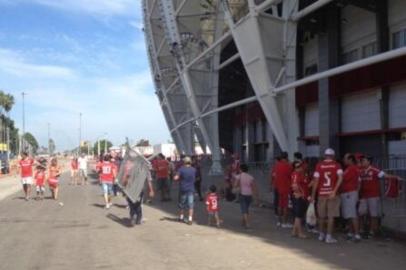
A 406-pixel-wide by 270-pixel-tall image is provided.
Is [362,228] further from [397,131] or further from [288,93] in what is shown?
[288,93]

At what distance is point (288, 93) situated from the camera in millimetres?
26234

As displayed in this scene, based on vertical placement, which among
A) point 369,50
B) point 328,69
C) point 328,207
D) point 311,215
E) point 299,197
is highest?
point 369,50

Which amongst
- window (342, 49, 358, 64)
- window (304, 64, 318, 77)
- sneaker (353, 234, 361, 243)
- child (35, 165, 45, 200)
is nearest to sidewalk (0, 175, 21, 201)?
child (35, 165, 45, 200)

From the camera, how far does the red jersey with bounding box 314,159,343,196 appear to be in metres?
12.7

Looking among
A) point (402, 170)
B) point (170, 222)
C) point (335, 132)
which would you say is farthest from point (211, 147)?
point (170, 222)

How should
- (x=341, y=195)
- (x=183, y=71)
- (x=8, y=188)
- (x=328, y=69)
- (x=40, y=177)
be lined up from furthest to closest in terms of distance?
(x=183, y=71)
(x=8, y=188)
(x=328, y=69)
(x=40, y=177)
(x=341, y=195)

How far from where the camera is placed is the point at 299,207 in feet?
44.3

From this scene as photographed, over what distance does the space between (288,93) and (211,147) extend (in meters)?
16.3

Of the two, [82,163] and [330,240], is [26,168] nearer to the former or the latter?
[82,163]

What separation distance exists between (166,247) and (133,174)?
17.3 feet

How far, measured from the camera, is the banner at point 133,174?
1617cm

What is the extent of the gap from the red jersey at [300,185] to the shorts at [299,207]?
11 centimetres

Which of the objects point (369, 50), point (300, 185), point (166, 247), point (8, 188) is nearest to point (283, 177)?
point (300, 185)

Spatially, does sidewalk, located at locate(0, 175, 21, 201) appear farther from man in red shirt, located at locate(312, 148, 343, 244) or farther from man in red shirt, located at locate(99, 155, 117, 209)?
man in red shirt, located at locate(312, 148, 343, 244)
